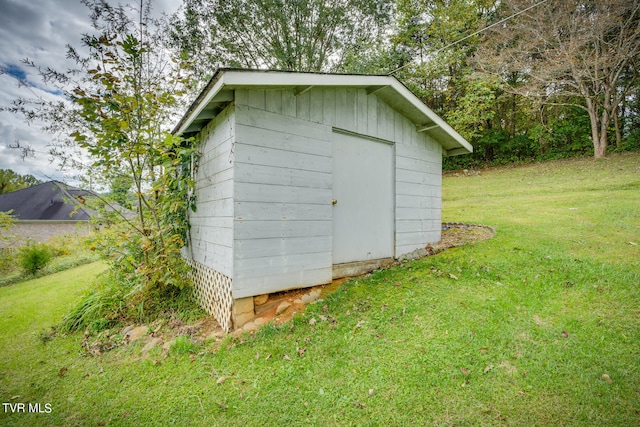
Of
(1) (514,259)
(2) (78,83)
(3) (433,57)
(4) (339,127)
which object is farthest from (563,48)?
(2) (78,83)

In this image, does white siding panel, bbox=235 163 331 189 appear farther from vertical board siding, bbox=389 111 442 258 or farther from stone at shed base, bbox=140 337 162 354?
stone at shed base, bbox=140 337 162 354

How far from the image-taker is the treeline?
1083 cm

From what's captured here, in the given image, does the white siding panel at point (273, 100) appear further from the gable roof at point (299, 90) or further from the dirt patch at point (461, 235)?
the dirt patch at point (461, 235)

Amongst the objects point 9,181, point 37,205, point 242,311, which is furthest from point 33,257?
point 9,181

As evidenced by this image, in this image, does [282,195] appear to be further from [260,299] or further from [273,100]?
[260,299]

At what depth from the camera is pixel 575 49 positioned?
1298 centimetres

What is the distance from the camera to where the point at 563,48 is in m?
13.0

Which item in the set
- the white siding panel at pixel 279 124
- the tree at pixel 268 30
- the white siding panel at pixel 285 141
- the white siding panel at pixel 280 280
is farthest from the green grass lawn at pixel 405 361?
the tree at pixel 268 30

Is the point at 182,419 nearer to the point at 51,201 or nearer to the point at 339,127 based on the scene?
the point at 339,127

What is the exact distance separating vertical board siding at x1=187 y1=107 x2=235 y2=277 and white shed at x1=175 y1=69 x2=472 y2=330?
0.02 m

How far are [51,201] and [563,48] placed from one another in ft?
102

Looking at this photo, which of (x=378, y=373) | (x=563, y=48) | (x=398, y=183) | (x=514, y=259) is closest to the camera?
(x=378, y=373)

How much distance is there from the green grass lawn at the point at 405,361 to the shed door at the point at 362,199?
1.71ft

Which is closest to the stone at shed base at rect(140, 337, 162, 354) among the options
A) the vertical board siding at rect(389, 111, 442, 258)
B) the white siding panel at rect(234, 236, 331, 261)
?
the white siding panel at rect(234, 236, 331, 261)
